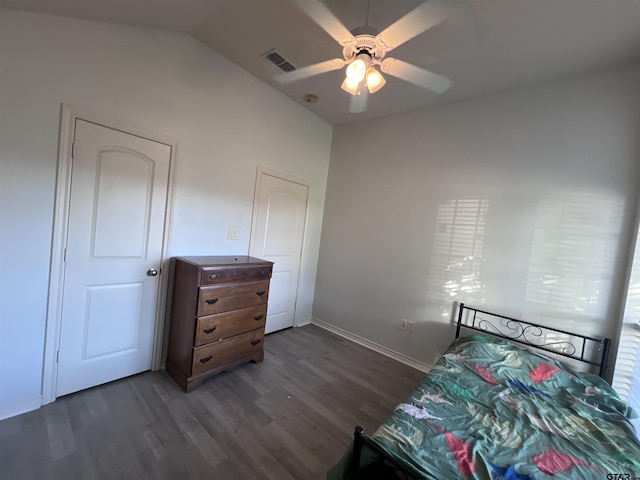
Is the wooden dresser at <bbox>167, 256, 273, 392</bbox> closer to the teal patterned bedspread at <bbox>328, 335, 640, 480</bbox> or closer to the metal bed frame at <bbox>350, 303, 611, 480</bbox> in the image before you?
the teal patterned bedspread at <bbox>328, 335, 640, 480</bbox>

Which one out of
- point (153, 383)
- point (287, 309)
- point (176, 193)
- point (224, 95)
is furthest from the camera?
point (287, 309)

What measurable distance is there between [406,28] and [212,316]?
Answer: 2424mm

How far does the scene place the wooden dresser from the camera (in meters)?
2.13

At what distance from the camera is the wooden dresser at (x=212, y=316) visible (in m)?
2.13

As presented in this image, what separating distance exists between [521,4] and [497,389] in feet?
7.71

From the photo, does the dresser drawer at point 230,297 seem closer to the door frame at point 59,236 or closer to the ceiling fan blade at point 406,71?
the door frame at point 59,236

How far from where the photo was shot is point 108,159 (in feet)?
6.41

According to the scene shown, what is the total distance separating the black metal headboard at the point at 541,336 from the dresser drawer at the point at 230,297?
1994 millimetres

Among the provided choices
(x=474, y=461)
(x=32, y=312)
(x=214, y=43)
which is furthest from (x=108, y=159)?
(x=474, y=461)

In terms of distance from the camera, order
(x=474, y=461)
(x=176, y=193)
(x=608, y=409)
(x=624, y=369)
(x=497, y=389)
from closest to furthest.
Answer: (x=474, y=461), (x=608, y=409), (x=497, y=389), (x=624, y=369), (x=176, y=193)

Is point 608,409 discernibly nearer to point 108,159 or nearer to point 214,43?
point 108,159

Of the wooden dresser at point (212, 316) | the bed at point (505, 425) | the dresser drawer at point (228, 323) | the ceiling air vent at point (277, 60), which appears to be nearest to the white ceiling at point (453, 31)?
the ceiling air vent at point (277, 60)

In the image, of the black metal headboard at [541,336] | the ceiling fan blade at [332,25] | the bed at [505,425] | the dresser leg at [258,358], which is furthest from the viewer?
the dresser leg at [258,358]

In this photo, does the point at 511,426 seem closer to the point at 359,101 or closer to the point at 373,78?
the point at 373,78
